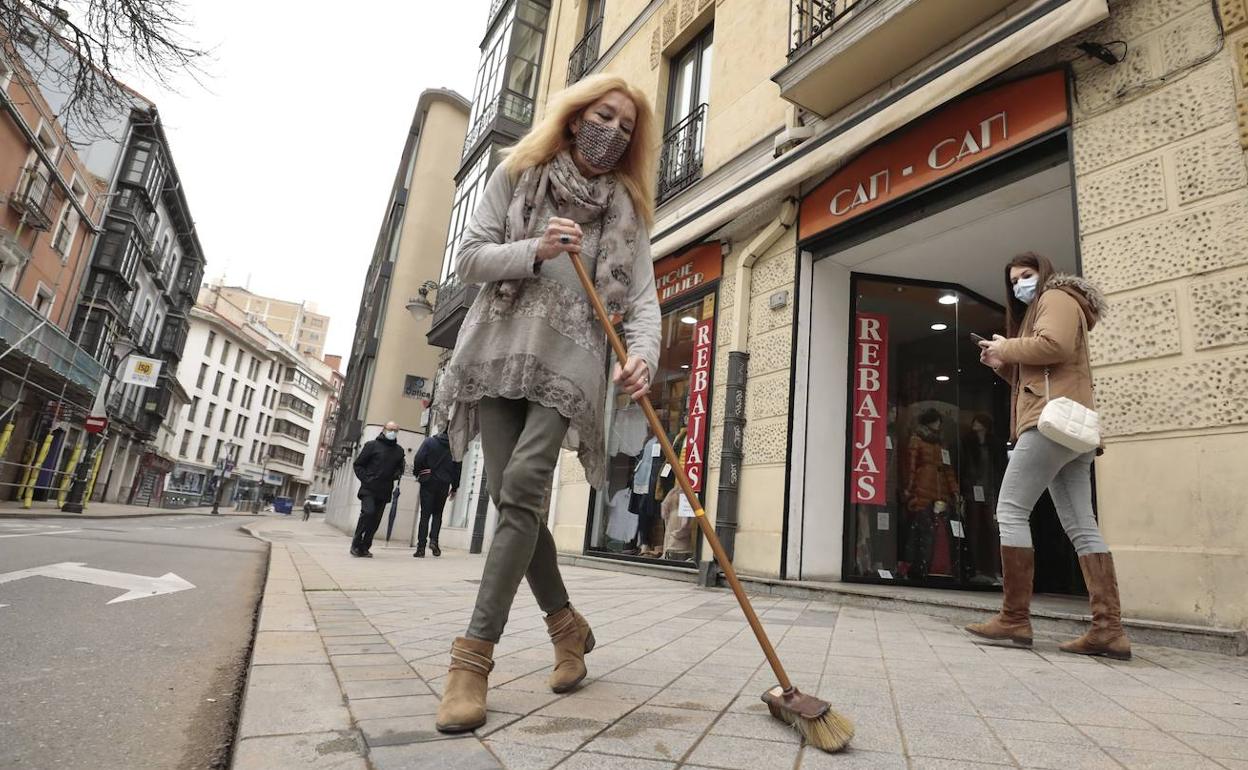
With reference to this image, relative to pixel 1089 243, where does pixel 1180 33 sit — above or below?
above

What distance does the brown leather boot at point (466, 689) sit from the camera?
5.26ft

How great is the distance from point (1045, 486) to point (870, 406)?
3.51m

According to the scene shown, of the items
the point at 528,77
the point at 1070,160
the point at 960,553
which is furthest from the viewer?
the point at 528,77

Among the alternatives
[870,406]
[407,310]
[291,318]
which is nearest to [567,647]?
[870,406]

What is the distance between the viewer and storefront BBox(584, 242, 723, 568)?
7.41m

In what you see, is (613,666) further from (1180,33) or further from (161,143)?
(161,143)

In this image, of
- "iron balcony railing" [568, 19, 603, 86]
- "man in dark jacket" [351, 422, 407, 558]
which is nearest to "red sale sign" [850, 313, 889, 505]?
"man in dark jacket" [351, 422, 407, 558]

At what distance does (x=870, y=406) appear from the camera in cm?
685

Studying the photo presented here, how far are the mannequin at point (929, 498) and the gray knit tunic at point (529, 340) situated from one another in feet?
17.8

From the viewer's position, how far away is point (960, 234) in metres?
6.19

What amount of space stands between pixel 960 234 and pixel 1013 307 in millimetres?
2684

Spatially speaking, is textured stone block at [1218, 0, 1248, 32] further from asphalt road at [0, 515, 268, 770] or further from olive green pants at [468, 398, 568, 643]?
asphalt road at [0, 515, 268, 770]

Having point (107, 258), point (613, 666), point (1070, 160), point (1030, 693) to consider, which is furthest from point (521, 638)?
point (107, 258)

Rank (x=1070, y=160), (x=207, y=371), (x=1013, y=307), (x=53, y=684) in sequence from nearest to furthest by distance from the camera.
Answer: (x=53, y=684) → (x=1013, y=307) → (x=1070, y=160) → (x=207, y=371)
